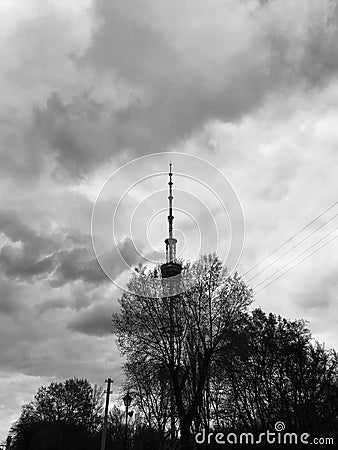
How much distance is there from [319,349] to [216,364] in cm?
1106

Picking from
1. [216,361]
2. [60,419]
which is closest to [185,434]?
[216,361]

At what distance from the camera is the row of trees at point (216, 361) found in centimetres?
3338

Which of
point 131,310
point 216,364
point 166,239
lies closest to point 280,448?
point 216,364

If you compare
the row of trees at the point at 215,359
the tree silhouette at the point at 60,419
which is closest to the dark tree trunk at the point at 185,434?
the row of trees at the point at 215,359

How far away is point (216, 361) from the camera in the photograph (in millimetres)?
32750

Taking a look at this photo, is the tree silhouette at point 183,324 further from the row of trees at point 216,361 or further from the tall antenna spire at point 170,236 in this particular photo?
the tall antenna spire at point 170,236

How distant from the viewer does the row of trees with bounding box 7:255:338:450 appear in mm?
33375

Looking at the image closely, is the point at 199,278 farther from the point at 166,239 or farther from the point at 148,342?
the point at 166,239

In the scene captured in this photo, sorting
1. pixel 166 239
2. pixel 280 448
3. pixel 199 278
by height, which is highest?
pixel 166 239

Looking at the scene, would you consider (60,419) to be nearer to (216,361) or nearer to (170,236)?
(170,236)

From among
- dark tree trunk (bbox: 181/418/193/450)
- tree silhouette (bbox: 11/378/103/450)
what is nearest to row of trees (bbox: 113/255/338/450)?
dark tree trunk (bbox: 181/418/193/450)

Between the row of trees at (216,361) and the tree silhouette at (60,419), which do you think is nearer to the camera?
the row of trees at (216,361)

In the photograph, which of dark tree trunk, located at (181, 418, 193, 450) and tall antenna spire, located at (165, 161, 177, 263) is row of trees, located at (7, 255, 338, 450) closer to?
dark tree trunk, located at (181, 418, 193, 450)

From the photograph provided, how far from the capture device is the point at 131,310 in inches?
1391
